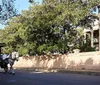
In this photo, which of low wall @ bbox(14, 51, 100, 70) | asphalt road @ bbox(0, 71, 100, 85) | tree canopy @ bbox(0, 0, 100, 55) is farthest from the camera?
tree canopy @ bbox(0, 0, 100, 55)

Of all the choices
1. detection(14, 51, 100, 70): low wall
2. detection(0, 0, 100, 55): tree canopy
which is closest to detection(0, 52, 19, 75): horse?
detection(0, 0, 100, 55): tree canopy

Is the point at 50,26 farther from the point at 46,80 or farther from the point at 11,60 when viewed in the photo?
the point at 46,80

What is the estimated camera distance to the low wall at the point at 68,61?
34.8 meters

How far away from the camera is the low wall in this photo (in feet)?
114

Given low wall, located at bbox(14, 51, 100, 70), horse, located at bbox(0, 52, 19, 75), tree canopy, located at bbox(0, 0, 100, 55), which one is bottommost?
horse, located at bbox(0, 52, 19, 75)

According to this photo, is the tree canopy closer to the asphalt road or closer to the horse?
the horse

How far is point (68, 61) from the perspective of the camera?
38.5 meters

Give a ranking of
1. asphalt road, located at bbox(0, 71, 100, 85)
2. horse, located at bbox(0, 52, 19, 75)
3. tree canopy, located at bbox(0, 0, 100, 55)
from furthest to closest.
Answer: tree canopy, located at bbox(0, 0, 100, 55)
horse, located at bbox(0, 52, 19, 75)
asphalt road, located at bbox(0, 71, 100, 85)

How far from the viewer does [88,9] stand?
36969 millimetres

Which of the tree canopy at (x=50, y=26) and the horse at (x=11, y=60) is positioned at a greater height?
the tree canopy at (x=50, y=26)

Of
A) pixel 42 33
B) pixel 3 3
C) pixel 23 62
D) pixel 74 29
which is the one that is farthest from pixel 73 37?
pixel 3 3

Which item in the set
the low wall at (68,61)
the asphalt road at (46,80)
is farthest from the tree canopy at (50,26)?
the asphalt road at (46,80)

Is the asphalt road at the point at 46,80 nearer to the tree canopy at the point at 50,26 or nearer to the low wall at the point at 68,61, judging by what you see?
the low wall at the point at 68,61

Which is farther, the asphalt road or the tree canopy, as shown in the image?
the tree canopy
